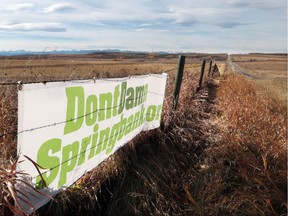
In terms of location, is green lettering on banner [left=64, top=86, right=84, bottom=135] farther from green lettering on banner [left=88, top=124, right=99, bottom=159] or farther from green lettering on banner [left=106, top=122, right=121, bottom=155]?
green lettering on banner [left=106, top=122, right=121, bottom=155]

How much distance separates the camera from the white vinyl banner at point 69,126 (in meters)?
2.17

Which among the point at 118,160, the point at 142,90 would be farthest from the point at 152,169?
the point at 142,90

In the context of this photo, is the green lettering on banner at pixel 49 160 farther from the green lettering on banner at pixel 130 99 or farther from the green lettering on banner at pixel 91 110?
the green lettering on banner at pixel 130 99

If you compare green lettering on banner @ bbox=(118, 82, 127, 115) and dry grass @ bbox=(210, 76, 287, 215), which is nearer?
dry grass @ bbox=(210, 76, 287, 215)

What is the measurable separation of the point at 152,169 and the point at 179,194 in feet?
1.69

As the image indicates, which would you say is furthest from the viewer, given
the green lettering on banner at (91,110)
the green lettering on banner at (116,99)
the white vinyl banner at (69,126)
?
the green lettering on banner at (116,99)

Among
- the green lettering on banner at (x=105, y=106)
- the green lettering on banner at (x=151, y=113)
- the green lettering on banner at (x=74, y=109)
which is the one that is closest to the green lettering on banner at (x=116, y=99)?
the green lettering on banner at (x=105, y=106)

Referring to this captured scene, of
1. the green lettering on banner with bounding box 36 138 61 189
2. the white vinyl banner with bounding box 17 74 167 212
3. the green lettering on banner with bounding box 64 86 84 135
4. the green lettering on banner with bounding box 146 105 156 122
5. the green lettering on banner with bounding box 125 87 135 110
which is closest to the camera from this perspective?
the white vinyl banner with bounding box 17 74 167 212

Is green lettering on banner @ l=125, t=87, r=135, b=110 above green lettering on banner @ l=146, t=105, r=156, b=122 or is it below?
above

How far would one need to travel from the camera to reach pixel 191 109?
6.12 m

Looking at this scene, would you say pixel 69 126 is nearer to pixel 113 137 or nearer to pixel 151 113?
pixel 113 137

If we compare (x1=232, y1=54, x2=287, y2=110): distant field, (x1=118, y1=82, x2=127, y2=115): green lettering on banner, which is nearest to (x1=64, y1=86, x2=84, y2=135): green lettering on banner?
(x1=118, y1=82, x2=127, y2=115): green lettering on banner

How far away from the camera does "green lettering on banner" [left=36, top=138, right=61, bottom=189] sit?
2338mm

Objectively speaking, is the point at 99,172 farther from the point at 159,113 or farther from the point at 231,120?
the point at 231,120
